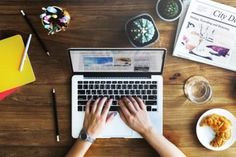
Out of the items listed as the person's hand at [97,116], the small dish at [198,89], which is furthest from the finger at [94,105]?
the small dish at [198,89]

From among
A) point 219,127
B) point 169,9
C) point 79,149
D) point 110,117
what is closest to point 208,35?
point 169,9

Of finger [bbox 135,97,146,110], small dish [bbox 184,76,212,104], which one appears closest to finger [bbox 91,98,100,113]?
finger [bbox 135,97,146,110]

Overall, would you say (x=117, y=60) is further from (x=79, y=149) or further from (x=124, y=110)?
(x=79, y=149)

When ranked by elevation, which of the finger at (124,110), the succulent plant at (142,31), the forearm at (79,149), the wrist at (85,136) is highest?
the succulent plant at (142,31)

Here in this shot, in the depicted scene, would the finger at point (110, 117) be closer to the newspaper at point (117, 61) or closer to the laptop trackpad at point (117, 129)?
the laptop trackpad at point (117, 129)

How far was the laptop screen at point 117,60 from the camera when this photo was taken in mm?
1297

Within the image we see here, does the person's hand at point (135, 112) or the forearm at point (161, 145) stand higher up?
the person's hand at point (135, 112)

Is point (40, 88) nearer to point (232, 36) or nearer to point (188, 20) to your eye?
point (188, 20)

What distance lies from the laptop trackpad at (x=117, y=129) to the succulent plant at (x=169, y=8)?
33 cm

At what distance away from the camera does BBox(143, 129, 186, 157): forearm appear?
1.35 metres

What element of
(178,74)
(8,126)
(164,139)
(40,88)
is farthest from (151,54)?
(8,126)

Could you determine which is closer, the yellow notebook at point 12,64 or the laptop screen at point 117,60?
the laptop screen at point 117,60

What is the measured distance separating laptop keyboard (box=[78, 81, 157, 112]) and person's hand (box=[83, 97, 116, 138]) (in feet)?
0.05

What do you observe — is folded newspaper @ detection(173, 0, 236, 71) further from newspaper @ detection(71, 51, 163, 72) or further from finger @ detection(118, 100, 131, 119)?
finger @ detection(118, 100, 131, 119)
